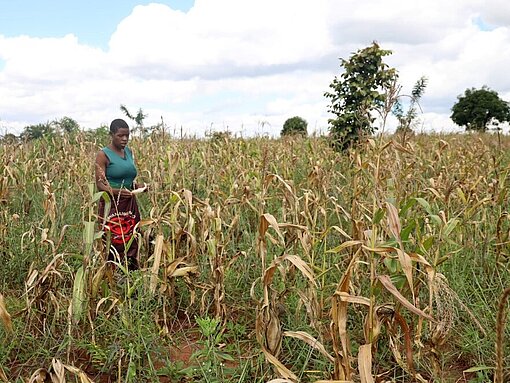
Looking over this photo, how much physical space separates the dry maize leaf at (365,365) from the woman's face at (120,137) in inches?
108

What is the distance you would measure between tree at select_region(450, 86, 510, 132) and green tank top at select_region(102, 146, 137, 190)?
27.9 metres

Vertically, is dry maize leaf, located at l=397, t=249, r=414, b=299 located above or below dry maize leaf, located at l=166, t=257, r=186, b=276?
above

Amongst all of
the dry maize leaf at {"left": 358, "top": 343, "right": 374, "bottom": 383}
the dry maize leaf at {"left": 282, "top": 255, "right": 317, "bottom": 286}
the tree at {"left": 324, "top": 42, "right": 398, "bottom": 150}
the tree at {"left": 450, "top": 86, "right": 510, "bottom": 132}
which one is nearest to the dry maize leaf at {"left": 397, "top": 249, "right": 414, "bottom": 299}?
the dry maize leaf at {"left": 358, "top": 343, "right": 374, "bottom": 383}

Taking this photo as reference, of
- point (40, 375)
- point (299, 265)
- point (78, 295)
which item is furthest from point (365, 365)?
point (78, 295)

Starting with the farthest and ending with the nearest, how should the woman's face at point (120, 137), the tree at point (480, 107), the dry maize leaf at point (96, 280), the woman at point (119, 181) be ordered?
1. the tree at point (480, 107)
2. the woman's face at point (120, 137)
3. the woman at point (119, 181)
4. the dry maize leaf at point (96, 280)

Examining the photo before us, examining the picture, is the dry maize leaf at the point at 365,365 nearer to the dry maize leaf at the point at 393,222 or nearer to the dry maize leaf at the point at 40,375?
the dry maize leaf at the point at 393,222

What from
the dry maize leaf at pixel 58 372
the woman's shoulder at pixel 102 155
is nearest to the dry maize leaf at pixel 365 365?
the dry maize leaf at pixel 58 372

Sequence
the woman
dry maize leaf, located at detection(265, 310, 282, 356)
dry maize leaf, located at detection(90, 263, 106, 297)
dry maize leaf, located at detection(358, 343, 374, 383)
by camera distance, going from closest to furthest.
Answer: dry maize leaf, located at detection(358, 343, 374, 383) < dry maize leaf, located at detection(265, 310, 282, 356) < dry maize leaf, located at detection(90, 263, 106, 297) < the woman

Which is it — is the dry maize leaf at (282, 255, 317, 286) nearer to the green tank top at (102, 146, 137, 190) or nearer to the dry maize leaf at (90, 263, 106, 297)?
the dry maize leaf at (90, 263, 106, 297)

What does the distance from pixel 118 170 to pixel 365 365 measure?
2687 mm

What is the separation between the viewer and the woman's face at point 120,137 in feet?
13.4

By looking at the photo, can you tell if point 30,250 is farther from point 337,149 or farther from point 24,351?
point 337,149

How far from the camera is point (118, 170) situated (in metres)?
4.04

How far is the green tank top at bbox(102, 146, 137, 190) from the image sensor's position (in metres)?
4.02
